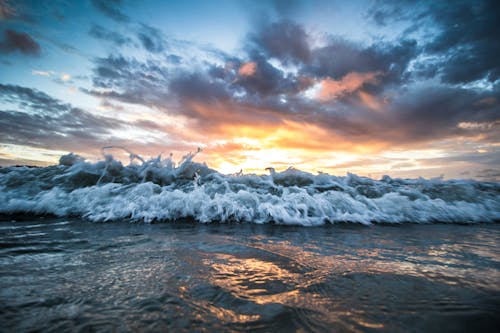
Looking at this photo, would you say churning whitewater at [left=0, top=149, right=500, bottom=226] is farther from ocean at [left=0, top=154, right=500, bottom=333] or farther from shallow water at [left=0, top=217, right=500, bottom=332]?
shallow water at [left=0, top=217, right=500, bottom=332]

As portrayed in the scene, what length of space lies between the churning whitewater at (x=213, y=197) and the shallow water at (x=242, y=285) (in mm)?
1457

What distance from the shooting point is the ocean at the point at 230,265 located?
113 cm

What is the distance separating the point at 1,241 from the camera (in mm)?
2533

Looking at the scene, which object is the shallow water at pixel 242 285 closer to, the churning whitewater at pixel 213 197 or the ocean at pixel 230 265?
the ocean at pixel 230 265

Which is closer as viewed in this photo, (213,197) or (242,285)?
(242,285)

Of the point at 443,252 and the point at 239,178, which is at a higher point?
the point at 239,178

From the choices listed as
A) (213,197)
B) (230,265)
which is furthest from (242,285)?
(213,197)

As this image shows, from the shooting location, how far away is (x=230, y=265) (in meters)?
1.90

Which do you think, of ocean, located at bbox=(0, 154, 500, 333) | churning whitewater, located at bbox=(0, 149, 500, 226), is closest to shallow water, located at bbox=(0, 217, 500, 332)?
ocean, located at bbox=(0, 154, 500, 333)

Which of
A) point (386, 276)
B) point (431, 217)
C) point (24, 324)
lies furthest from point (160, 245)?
point (431, 217)

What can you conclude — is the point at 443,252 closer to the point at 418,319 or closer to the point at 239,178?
the point at 418,319

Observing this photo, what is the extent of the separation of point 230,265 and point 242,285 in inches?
16.1

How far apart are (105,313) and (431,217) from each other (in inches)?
239

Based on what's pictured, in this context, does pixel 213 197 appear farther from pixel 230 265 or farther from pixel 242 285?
pixel 242 285
